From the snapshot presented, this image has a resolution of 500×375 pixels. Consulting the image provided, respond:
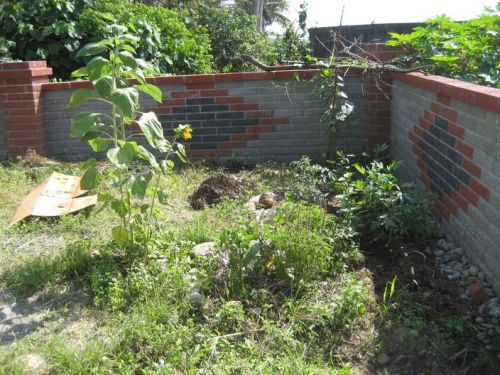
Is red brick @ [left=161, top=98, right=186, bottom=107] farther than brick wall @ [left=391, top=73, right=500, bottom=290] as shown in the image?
Yes

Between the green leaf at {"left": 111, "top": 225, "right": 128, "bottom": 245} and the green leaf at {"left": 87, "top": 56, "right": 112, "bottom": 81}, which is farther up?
the green leaf at {"left": 87, "top": 56, "right": 112, "bottom": 81}

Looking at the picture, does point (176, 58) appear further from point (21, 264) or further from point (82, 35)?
point (21, 264)

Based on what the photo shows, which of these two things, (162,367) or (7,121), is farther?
(7,121)

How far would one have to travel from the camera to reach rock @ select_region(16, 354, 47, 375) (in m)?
2.49

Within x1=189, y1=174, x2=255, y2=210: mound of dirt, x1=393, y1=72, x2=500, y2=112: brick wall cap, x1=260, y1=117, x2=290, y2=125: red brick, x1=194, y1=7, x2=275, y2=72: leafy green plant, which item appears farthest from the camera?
x1=194, y1=7, x2=275, y2=72: leafy green plant

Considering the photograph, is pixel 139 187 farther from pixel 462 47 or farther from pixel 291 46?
pixel 291 46

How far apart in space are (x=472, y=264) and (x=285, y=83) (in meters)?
3.13

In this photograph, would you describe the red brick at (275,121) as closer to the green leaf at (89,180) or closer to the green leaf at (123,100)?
the green leaf at (89,180)

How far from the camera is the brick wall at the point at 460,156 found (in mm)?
2986

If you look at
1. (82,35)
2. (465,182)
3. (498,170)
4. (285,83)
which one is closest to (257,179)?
(285,83)

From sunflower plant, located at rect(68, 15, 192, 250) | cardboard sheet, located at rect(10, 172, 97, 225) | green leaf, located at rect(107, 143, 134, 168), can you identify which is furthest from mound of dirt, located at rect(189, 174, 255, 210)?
green leaf, located at rect(107, 143, 134, 168)

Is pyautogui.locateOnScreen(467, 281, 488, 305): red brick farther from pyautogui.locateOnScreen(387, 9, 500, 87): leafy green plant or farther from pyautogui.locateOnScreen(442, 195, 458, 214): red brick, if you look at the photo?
pyautogui.locateOnScreen(387, 9, 500, 87): leafy green plant

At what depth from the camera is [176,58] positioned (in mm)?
7523

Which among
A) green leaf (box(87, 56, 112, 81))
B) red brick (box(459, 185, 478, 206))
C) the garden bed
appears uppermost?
green leaf (box(87, 56, 112, 81))
